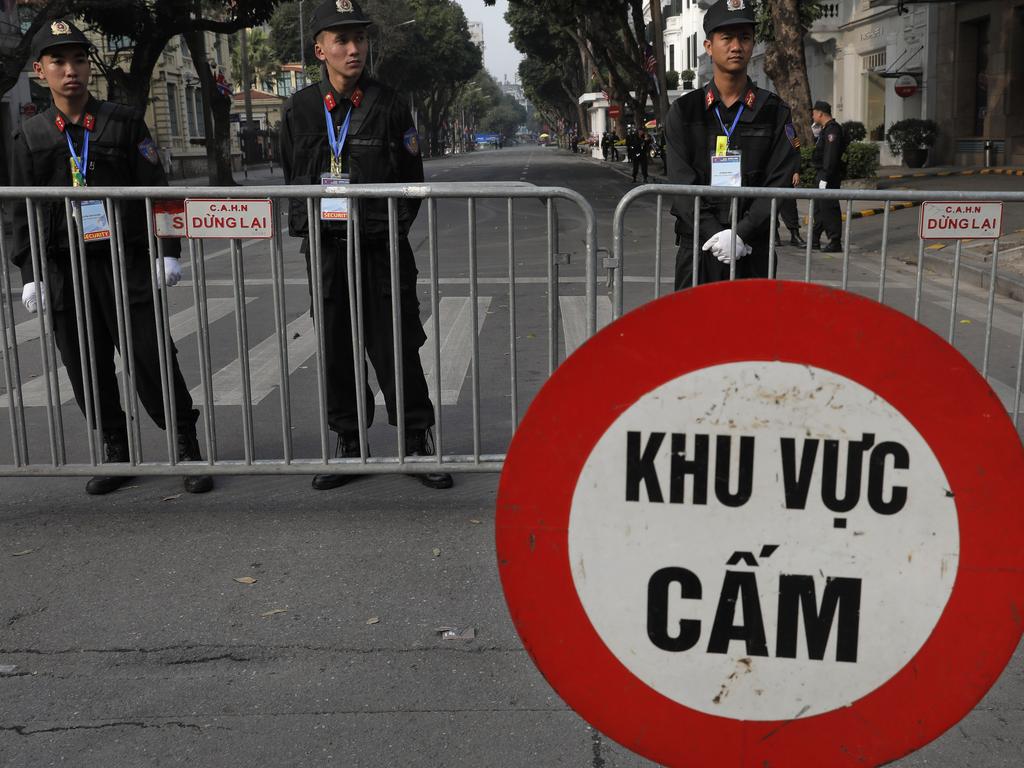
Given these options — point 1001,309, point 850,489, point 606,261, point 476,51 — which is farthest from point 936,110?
point 476,51

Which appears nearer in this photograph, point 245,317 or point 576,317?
point 245,317

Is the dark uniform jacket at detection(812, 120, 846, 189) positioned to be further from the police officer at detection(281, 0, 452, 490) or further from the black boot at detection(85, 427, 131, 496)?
the black boot at detection(85, 427, 131, 496)

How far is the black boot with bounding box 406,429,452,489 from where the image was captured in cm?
530

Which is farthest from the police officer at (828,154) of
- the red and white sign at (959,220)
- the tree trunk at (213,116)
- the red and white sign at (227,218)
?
the tree trunk at (213,116)

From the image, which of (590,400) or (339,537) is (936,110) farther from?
(590,400)

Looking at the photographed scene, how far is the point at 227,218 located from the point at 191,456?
1.23m

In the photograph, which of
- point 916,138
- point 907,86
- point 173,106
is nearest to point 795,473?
point 916,138

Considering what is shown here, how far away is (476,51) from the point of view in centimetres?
10219

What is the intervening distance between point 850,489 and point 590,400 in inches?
15.6

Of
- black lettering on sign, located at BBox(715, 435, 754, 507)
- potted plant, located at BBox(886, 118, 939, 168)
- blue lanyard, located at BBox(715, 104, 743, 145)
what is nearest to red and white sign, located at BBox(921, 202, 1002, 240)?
blue lanyard, located at BBox(715, 104, 743, 145)

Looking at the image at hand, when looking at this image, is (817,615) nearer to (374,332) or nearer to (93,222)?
(374,332)

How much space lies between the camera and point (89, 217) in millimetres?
4984

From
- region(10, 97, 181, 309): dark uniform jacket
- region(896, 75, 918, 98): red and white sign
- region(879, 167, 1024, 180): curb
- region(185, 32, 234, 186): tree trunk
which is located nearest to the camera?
region(10, 97, 181, 309): dark uniform jacket

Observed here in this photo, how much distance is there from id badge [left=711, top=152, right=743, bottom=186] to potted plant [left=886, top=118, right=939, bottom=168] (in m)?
28.8
